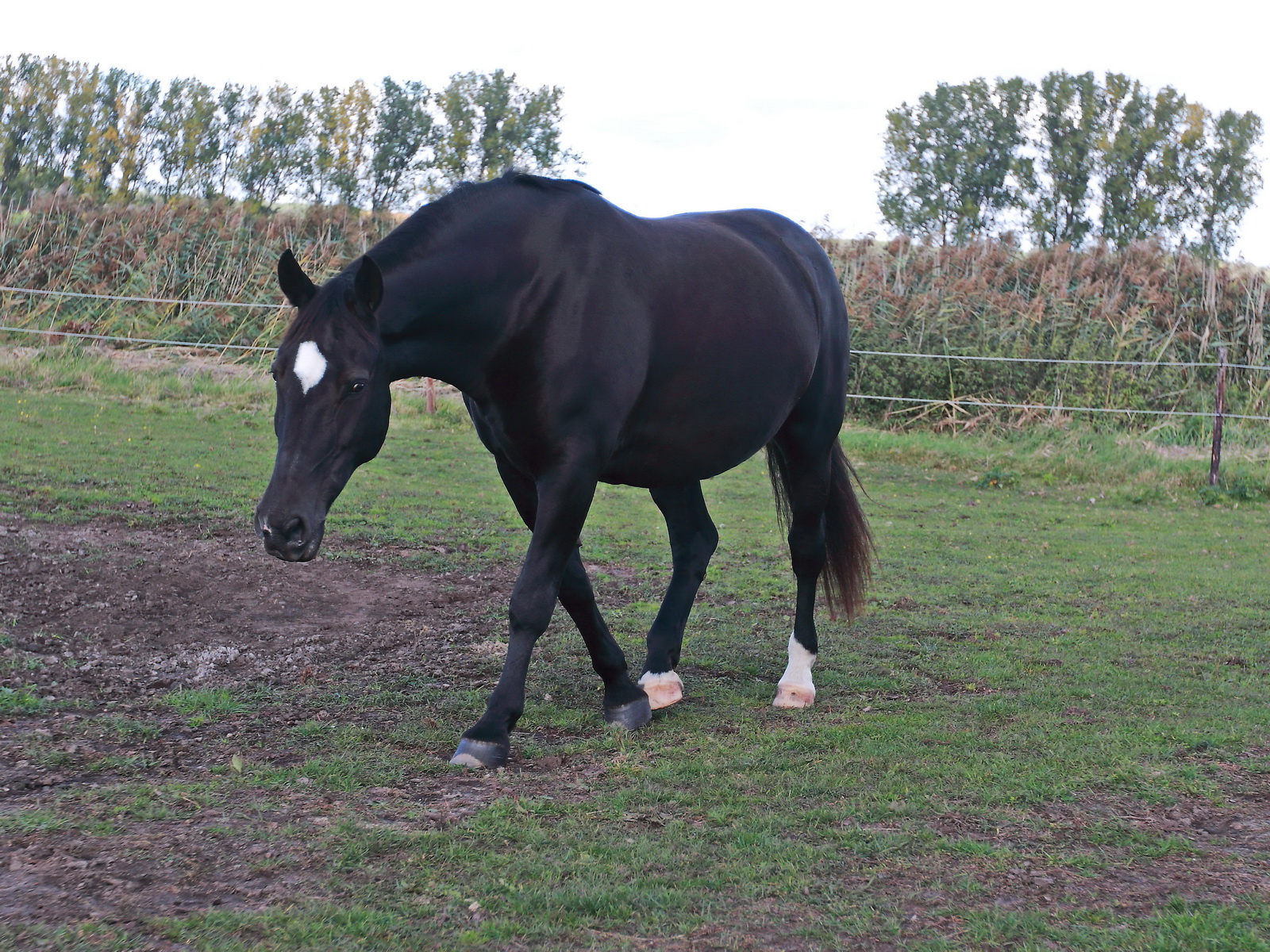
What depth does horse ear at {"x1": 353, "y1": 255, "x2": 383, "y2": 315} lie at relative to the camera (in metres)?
3.11

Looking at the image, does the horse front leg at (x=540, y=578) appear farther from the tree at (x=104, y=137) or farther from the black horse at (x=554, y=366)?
the tree at (x=104, y=137)

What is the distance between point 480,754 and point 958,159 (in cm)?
3365

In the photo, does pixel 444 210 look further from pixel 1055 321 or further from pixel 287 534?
pixel 1055 321

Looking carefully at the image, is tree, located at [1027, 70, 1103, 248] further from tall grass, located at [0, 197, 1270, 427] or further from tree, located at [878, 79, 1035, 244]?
tall grass, located at [0, 197, 1270, 427]

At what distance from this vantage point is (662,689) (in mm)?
4297

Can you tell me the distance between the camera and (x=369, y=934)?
220 cm

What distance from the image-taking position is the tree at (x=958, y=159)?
1309 inches

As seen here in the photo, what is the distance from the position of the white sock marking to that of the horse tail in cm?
63

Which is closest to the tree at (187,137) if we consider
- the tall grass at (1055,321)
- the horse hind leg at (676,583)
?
the tall grass at (1055,321)

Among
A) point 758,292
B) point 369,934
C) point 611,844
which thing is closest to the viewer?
point 369,934

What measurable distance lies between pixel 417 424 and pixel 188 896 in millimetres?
12260

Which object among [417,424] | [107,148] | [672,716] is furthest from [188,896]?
[107,148]

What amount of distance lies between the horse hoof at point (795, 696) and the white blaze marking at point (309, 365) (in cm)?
227

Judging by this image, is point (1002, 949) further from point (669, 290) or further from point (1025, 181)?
point (1025, 181)
